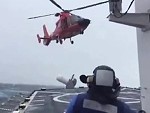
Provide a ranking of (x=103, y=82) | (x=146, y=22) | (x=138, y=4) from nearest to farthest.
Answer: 1. (x=103, y=82)
2. (x=146, y=22)
3. (x=138, y=4)

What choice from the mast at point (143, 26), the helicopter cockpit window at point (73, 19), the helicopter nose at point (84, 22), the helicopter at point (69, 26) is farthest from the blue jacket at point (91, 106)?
the helicopter cockpit window at point (73, 19)

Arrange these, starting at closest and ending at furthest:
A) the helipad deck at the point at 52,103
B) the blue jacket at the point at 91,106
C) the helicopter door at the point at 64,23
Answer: the blue jacket at the point at 91,106, the helipad deck at the point at 52,103, the helicopter door at the point at 64,23

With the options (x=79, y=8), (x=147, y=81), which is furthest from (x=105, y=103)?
(x=79, y=8)

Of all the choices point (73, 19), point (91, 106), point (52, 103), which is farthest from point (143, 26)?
point (52, 103)

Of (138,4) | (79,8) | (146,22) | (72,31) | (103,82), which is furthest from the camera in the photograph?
(72,31)

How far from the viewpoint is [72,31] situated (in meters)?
15.9

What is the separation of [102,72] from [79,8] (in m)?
6.34

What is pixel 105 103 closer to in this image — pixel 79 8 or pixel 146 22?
pixel 146 22

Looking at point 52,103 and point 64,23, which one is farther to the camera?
point 52,103

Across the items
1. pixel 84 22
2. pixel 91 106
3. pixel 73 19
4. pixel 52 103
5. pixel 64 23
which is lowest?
pixel 52 103

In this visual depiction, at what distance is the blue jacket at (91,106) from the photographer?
296cm

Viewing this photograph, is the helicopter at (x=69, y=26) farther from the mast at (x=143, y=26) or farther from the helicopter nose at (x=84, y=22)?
the mast at (x=143, y=26)

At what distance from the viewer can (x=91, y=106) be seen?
2980 millimetres

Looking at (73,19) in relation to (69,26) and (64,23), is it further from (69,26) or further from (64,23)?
(64,23)
